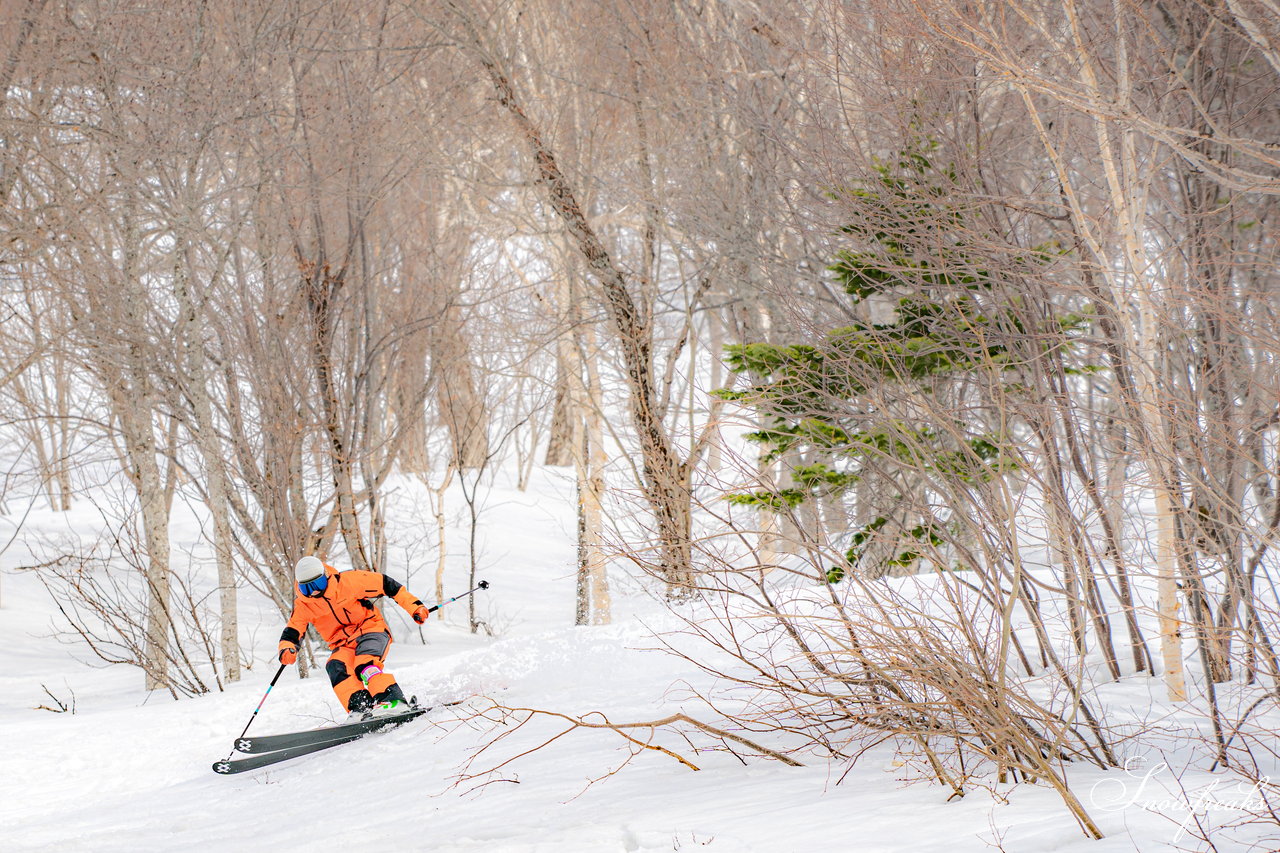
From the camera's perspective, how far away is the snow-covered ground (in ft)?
12.7

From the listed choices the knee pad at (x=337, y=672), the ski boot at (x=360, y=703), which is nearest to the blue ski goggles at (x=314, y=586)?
the knee pad at (x=337, y=672)

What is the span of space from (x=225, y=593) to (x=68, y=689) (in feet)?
7.02

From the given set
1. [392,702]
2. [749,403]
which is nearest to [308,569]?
[392,702]

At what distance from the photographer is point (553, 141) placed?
1265cm

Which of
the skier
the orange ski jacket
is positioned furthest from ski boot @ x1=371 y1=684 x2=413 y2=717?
the orange ski jacket

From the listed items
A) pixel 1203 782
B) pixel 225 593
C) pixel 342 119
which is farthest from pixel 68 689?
pixel 1203 782

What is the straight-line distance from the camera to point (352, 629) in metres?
Answer: 7.42

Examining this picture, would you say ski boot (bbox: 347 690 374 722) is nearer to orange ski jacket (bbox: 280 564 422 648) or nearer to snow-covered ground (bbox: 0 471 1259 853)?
snow-covered ground (bbox: 0 471 1259 853)

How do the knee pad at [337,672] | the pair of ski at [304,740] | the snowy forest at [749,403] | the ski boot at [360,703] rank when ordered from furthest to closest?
the knee pad at [337,672] → the ski boot at [360,703] → the pair of ski at [304,740] → the snowy forest at [749,403]

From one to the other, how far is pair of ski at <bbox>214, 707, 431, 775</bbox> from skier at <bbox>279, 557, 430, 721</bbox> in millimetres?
80

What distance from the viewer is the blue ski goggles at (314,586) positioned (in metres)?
7.37

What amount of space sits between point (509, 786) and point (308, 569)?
9.12 feet

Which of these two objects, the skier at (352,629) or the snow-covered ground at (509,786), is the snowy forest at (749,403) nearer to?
the snow-covered ground at (509,786)

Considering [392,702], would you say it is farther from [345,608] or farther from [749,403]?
[749,403]
